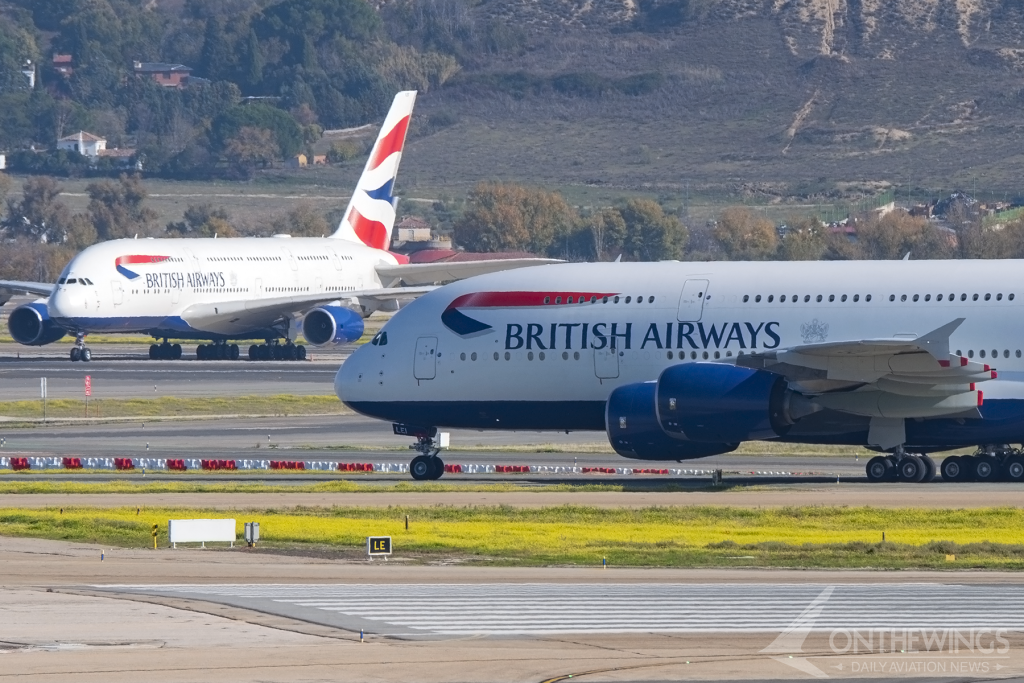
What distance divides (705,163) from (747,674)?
151385mm

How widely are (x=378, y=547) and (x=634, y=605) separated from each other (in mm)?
6011

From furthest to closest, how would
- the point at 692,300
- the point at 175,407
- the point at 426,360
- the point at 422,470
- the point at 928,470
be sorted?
the point at 175,407 → the point at 426,360 → the point at 422,470 → the point at 692,300 → the point at 928,470

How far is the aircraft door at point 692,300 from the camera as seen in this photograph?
1561 inches

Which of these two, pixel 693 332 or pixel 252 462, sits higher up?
pixel 693 332

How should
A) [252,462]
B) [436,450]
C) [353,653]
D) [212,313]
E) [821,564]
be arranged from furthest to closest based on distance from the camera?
[212,313]
[252,462]
[436,450]
[821,564]
[353,653]

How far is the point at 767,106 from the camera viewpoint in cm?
17388

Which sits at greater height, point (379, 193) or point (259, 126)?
point (259, 126)

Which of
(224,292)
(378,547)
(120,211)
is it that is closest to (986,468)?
(378,547)

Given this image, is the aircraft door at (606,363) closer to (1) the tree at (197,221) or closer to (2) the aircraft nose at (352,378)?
(2) the aircraft nose at (352,378)

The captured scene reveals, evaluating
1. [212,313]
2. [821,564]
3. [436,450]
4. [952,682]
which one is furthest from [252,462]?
[212,313]

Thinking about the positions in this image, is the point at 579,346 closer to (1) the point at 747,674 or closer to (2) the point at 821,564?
(2) the point at 821,564

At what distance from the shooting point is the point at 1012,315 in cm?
3812

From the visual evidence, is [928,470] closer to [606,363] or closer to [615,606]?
[606,363]

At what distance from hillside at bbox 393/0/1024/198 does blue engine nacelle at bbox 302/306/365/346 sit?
3139 inches
